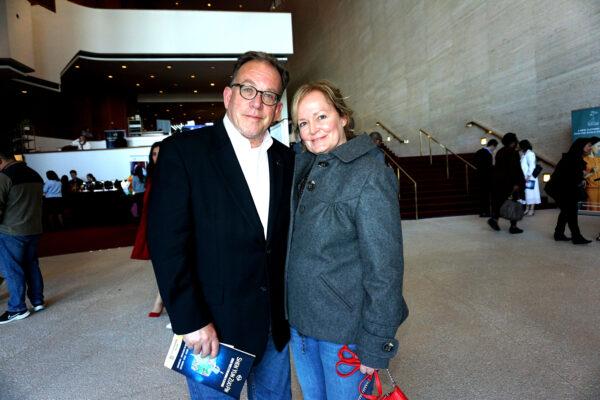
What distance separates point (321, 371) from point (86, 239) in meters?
8.45

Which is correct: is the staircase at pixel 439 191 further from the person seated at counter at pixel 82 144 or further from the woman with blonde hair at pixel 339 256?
the person seated at counter at pixel 82 144

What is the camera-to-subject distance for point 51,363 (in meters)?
2.64

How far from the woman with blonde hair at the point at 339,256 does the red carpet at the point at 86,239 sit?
6942mm

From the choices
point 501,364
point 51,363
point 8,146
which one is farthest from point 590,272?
point 8,146

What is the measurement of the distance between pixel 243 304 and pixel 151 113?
77.0 feet

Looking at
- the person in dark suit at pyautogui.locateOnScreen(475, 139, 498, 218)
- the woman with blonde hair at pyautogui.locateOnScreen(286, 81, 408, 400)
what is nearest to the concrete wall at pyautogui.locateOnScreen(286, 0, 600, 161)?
the person in dark suit at pyautogui.locateOnScreen(475, 139, 498, 218)

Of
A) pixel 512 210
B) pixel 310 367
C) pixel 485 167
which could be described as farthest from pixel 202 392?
pixel 485 167

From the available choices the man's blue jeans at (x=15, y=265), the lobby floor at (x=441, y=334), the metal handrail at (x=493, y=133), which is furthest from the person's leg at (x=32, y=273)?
the metal handrail at (x=493, y=133)

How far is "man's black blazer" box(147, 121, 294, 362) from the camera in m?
1.12

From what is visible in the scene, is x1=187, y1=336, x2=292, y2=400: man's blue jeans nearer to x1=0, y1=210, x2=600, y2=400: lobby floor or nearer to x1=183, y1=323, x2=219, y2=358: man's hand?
x1=183, y1=323, x2=219, y2=358: man's hand

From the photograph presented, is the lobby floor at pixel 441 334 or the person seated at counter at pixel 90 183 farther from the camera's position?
→ the person seated at counter at pixel 90 183

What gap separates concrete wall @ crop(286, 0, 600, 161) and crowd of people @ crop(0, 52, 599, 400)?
26.4ft

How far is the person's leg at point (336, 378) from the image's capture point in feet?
3.96

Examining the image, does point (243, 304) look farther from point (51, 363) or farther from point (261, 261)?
point (51, 363)
